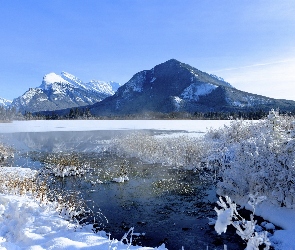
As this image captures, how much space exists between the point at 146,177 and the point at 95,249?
1146cm

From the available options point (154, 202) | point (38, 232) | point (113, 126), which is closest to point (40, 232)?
point (38, 232)

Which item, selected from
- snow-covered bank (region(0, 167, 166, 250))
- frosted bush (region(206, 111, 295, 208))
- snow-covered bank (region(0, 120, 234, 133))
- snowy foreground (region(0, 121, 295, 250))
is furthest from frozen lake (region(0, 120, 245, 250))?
snow-covered bank (region(0, 120, 234, 133))

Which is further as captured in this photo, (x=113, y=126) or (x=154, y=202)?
(x=113, y=126)

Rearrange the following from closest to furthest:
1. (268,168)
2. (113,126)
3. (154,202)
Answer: (268,168) < (154,202) < (113,126)

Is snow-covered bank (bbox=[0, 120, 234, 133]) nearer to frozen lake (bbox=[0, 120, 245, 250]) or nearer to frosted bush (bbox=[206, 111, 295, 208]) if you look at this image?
frozen lake (bbox=[0, 120, 245, 250])

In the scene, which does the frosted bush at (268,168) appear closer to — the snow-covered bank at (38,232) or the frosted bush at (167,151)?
the snow-covered bank at (38,232)

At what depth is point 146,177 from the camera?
17.7 meters

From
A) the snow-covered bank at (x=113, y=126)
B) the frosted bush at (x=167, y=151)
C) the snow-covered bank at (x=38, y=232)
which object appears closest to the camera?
the snow-covered bank at (x=38, y=232)

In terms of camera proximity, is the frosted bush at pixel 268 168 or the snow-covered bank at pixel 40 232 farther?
the frosted bush at pixel 268 168

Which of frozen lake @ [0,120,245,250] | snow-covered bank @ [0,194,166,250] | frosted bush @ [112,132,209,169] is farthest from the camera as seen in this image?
frosted bush @ [112,132,209,169]

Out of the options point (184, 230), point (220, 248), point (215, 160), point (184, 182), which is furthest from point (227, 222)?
point (215, 160)

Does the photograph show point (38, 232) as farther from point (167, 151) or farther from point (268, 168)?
point (167, 151)

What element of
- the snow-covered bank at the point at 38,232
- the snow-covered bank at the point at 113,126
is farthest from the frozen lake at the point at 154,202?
the snow-covered bank at the point at 113,126

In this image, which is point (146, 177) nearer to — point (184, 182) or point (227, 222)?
point (184, 182)
